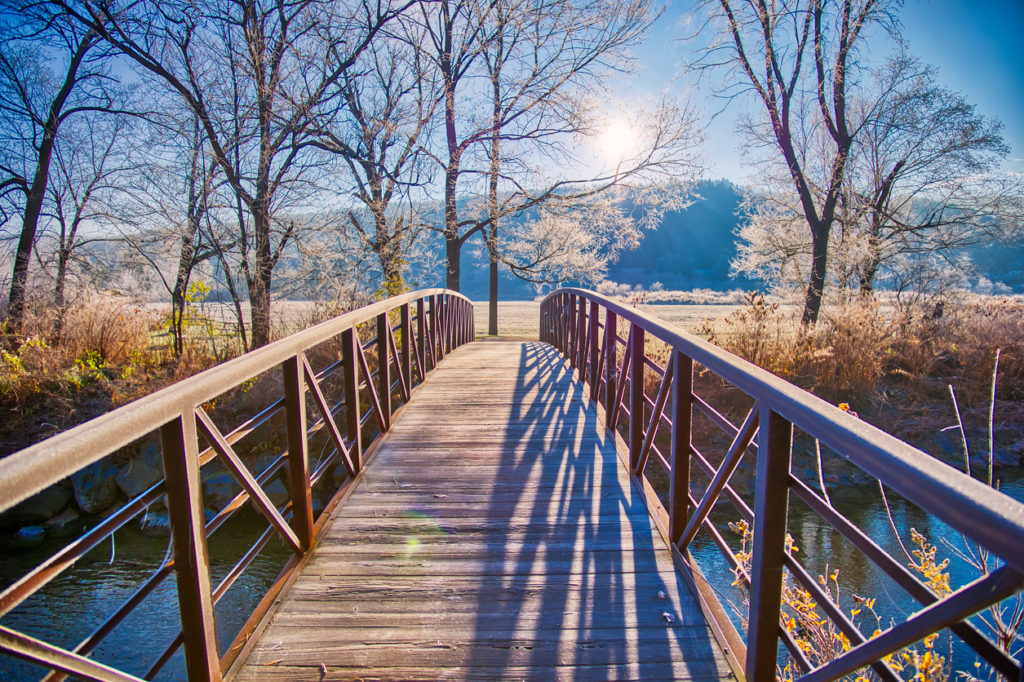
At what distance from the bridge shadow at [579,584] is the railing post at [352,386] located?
99 cm

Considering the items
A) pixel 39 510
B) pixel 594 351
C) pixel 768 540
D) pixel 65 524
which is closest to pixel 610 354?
pixel 594 351

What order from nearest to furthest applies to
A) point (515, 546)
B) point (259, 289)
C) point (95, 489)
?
point (515, 546)
point (95, 489)
point (259, 289)

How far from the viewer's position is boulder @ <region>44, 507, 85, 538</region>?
280 inches

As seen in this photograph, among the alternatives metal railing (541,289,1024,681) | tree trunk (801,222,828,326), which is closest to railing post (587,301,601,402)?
metal railing (541,289,1024,681)

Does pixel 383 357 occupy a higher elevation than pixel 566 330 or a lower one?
higher

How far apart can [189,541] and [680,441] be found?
6.69ft

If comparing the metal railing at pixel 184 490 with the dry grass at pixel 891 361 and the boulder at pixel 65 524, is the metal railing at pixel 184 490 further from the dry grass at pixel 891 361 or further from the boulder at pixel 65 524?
the dry grass at pixel 891 361

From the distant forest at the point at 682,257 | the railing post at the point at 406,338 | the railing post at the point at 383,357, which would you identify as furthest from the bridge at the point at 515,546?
the distant forest at the point at 682,257

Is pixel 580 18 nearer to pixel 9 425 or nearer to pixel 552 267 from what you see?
pixel 552 267

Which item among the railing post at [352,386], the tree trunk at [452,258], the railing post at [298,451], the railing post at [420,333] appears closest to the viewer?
the railing post at [298,451]

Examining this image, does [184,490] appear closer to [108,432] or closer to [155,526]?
[108,432]

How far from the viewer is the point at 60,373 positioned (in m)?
8.34

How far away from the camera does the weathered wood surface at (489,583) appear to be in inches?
74.7

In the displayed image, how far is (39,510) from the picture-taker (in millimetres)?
7332
